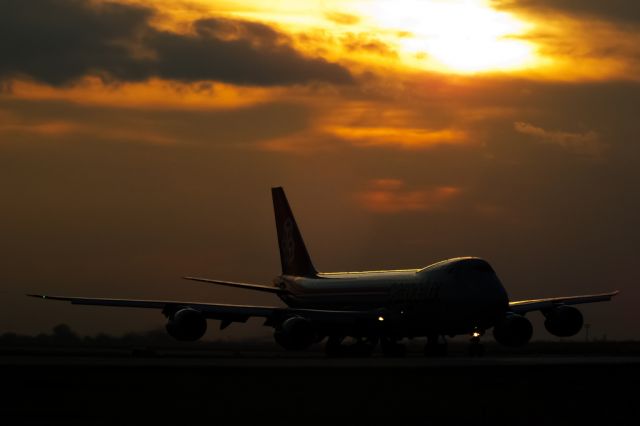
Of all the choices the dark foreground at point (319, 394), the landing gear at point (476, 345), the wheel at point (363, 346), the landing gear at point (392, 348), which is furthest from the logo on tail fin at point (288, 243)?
the dark foreground at point (319, 394)

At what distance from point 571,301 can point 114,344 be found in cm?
4263

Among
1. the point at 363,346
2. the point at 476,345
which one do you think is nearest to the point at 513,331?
the point at 476,345

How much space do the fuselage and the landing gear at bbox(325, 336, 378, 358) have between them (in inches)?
77.6

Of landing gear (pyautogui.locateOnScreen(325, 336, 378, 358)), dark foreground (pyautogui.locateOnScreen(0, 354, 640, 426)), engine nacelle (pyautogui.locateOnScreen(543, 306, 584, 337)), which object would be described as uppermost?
engine nacelle (pyautogui.locateOnScreen(543, 306, 584, 337))

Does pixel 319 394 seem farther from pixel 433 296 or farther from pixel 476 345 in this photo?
pixel 476 345

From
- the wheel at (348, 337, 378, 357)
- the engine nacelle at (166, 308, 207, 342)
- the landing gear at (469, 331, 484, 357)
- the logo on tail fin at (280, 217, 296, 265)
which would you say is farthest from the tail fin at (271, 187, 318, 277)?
the landing gear at (469, 331, 484, 357)

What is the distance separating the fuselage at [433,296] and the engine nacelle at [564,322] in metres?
6.28

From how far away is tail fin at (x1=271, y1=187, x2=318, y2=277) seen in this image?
8262cm

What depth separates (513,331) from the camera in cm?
6328

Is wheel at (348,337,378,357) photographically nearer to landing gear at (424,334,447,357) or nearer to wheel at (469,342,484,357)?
landing gear at (424,334,447,357)

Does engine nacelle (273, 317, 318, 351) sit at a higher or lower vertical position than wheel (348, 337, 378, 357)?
higher

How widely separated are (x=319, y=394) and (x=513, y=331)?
106 feet

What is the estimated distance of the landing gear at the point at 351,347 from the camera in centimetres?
6831

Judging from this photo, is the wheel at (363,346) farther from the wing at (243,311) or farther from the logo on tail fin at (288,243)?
the logo on tail fin at (288,243)
